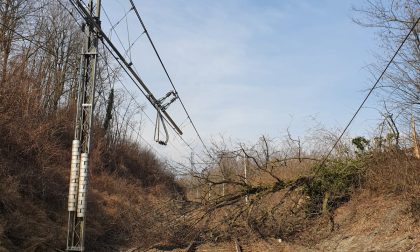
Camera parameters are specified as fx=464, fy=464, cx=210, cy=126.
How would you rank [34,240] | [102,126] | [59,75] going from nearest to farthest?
[34,240]
[59,75]
[102,126]

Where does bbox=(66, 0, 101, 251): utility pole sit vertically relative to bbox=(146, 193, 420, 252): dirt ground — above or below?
above

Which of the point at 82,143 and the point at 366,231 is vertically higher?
the point at 82,143

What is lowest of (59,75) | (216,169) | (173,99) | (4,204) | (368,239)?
(368,239)

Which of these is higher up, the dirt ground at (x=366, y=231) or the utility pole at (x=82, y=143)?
the utility pole at (x=82, y=143)

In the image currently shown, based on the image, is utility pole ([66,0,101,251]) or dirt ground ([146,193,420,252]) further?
utility pole ([66,0,101,251])

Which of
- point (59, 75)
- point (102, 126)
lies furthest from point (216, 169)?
point (102, 126)

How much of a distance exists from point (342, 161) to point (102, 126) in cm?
2605

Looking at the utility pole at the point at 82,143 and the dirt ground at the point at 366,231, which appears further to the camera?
the utility pole at the point at 82,143

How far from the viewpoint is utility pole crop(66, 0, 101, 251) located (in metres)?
15.2

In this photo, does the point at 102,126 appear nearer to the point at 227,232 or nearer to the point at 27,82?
the point at 27,82

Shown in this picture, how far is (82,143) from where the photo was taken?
15742 millimetres

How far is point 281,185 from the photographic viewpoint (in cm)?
1878

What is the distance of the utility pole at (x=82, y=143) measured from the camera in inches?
598

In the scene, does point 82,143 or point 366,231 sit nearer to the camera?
point 366,231
